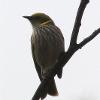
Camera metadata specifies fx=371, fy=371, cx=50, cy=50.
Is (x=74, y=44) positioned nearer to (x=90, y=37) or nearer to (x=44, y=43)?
(x=90, y=37)

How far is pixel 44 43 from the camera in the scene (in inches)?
243

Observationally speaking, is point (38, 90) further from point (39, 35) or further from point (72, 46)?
point (39, 35)

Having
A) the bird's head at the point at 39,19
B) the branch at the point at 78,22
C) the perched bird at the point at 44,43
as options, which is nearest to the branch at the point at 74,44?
the branch at the point at 78,22

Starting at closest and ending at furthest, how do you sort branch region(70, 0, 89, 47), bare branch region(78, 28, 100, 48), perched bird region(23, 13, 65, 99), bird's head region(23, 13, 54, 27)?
branch region(70, 0, 89, 47) < bare branch region(78, 28, 100, 48) < perched bird region(23, 13, 65, 99) < bird's head region(23, 13, 54, 27)

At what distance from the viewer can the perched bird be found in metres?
6.05

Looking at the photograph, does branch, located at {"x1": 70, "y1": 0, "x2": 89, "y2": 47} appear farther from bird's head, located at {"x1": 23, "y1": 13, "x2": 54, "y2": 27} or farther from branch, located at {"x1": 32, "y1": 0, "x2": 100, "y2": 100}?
bird's head, located at {"x1": 23, "y1": 13, "x2": 54, "y2": 27}

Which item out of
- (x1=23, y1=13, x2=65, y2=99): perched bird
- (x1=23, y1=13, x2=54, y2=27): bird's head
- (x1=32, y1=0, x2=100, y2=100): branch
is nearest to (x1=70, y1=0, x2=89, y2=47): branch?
(x1=32, y1=0, x2=100, y2=100): branch

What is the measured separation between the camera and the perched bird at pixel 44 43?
6055 mm

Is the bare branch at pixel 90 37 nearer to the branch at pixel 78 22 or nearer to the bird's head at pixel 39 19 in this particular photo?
the branch at pixel 78 22

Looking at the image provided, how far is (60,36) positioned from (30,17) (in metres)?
0.62

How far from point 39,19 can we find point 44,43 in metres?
0.61

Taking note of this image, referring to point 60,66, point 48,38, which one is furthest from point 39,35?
point 60,66

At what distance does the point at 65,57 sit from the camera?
3.69 metres

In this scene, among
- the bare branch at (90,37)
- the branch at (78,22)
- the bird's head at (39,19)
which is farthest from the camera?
the bird's head at (39,19)
